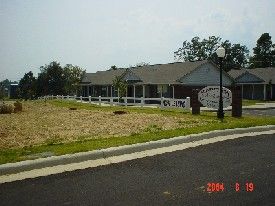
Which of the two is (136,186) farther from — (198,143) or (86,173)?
(198,143)

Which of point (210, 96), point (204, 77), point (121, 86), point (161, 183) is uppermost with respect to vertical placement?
point (204, 77)

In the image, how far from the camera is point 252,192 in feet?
19.2

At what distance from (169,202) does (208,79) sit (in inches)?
1490

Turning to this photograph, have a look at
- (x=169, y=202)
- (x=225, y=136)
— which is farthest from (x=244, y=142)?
(x=169, y=202)

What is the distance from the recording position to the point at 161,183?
647 cm

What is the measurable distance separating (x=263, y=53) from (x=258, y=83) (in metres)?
55.8

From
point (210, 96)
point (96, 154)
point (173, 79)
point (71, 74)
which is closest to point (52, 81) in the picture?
point (71, 74)

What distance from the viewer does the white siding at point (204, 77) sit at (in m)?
40.1

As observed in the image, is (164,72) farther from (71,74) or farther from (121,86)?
(71,74)

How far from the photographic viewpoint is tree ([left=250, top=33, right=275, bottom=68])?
104750mm

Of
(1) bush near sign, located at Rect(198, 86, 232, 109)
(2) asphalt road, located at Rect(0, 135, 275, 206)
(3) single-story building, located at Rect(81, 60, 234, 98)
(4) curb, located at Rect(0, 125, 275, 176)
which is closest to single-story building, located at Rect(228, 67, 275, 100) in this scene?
(3) single-story building, located at Rect(81, 60, 234, 98)

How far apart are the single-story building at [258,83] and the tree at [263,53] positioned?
48.9m

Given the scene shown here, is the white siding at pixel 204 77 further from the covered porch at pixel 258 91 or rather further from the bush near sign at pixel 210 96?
the bush near sign at pixel 210 96

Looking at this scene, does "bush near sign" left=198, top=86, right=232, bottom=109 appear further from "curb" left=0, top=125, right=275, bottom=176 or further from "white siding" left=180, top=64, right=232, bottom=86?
"white siding" left=180, top=64, right=232, bottom=86
